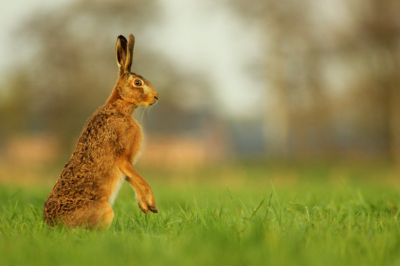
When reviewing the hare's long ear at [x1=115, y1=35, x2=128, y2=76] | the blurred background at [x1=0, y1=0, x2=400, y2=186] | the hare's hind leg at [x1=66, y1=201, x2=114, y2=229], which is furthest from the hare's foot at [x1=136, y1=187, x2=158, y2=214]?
the blurred background at [x1=0, y1=0, x2=400, y2=186]

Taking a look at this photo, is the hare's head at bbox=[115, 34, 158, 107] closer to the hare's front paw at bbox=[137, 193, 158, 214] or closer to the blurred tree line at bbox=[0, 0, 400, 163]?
the hare's front paw at bbox=[137, 193, 158, 214]

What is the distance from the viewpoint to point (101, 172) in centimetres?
545

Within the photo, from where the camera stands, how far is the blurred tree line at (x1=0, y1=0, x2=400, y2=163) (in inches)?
1029

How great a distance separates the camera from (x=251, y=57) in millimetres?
28000

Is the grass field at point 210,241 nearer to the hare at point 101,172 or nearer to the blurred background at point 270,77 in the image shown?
the hare at point 101,172

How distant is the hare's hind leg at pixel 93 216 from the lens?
5.21 m

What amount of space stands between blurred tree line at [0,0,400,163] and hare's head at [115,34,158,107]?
2114 centimetres

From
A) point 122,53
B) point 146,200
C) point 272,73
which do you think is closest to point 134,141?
point 146,200

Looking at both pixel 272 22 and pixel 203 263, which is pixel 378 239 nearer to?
pixel 203 263

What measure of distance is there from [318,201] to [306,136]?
24560 millimetres

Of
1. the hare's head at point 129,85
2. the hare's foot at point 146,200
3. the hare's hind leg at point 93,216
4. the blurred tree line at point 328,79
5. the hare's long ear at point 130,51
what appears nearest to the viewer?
the hare's hind leg at point 93,216

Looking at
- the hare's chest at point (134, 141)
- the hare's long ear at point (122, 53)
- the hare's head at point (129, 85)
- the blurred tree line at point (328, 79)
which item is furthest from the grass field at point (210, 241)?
the blurred tree line at point (328, 79)

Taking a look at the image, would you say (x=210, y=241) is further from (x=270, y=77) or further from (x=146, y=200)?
(x=270, y=77)

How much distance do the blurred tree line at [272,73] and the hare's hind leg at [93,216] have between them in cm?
2211
